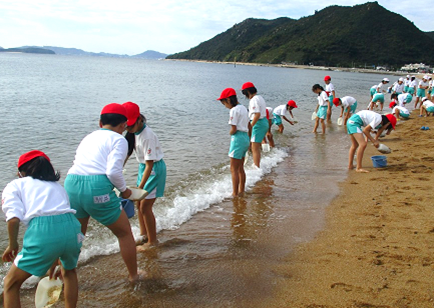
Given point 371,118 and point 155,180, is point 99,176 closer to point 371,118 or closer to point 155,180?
point 155,180

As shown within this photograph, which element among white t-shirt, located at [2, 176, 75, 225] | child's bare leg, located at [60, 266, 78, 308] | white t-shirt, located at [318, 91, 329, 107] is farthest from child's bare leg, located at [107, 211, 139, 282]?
white t-shirt, located at [318, 91, 329, 107]

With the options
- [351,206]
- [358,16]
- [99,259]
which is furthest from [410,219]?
[358,16]

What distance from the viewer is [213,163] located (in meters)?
9.61

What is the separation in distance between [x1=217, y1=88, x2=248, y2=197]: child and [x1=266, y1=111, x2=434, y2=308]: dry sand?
5.86ft

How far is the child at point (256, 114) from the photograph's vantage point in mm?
6996

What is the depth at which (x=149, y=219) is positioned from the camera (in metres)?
4.57

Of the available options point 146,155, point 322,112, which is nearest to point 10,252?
point 146,155

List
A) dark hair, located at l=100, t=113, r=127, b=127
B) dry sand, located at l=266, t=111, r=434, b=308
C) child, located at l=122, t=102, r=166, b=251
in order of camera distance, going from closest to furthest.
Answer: dark hair, located at l=100, t=113, r=127, b=127
dry sand, located at l=266, t=111, r=434, b=308
child, located at l=122, t=102, r=166, b=251

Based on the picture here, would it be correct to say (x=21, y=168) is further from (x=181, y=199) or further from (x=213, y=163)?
(x=213, y=163)

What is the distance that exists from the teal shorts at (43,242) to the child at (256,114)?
4.83 meters

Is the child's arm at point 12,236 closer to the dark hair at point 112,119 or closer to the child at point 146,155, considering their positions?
the dark hair at point 112,119

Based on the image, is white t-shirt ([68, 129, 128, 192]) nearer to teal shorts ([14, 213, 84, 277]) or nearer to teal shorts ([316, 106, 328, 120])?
teal shorts ([14, 213, 84, 277])

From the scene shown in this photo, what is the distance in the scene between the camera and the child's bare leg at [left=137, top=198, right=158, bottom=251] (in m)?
4.39

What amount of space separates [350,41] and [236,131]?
442 feet
